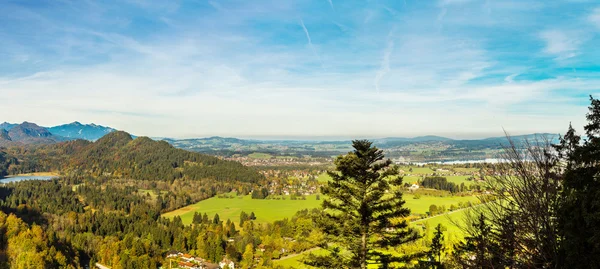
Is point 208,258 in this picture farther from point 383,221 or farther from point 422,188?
point 422,188

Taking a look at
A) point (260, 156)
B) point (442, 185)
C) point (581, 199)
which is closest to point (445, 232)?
point (581, 199)

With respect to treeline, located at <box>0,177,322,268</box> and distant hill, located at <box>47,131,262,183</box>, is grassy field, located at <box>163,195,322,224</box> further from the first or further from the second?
distant hill, located at <box>47,131,262,183</box>

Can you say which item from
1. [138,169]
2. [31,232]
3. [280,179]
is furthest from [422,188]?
[138,169]

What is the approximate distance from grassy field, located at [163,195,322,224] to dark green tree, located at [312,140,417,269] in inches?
1764

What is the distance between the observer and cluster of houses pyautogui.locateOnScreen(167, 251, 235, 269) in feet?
113

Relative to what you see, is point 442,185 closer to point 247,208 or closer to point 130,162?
point 247,208

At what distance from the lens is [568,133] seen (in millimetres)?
7980

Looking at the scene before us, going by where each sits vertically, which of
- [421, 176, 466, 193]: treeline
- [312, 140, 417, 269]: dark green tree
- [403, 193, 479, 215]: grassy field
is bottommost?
[403, 193, 479, 215]: grassy field

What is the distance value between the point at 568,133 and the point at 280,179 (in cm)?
9884

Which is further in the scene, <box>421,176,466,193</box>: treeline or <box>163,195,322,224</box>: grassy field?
<box>421,176,466,193</box>: treeline

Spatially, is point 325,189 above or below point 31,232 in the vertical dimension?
above

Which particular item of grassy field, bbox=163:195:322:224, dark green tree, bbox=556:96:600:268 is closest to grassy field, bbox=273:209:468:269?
grassy field, bbox=163:195:322:224

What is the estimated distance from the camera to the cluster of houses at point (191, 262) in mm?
34422

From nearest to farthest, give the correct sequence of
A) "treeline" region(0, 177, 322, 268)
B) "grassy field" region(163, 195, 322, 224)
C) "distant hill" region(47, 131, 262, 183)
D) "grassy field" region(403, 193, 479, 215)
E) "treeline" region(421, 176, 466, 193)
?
"treeline" region(0, 177, 322, 268) → "grassy field" region(403, 193, 479, 215) → "grassy field" region(163, 195, 322, 224) → "treeline" region(421, 176, 466, 193) → "distant hill" region(47, 131, 262, 183)
